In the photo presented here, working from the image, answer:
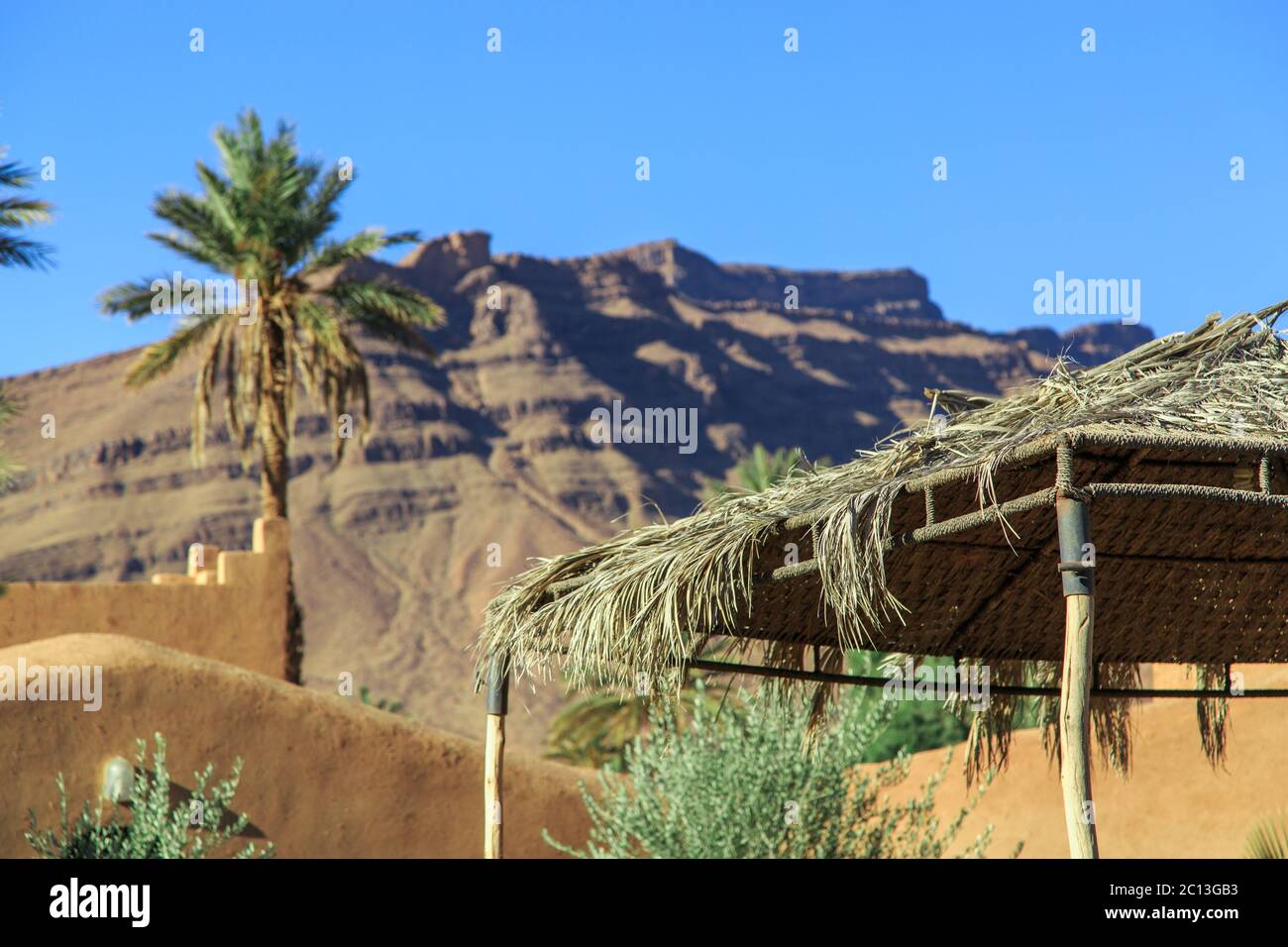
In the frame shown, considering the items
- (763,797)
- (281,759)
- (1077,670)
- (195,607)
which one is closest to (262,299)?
(195,607)

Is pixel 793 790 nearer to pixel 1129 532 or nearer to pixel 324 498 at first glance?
pixel 1129 532

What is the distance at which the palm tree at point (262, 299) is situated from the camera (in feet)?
67.7

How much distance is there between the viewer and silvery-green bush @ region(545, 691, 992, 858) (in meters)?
11.7

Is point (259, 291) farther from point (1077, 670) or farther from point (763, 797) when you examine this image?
point (1077, 670)

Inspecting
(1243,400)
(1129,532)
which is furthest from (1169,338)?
(1129,532)

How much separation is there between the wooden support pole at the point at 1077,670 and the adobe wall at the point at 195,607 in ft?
45.0

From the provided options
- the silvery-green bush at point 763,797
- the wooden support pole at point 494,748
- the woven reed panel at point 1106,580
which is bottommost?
the silvery-green bush at point 763,797

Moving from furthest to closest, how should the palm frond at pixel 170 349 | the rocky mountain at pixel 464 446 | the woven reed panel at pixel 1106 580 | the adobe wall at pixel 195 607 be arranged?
the rocky mountain at pixel 464 446, the palm frond at pixel 170 349, the adobe wall at pixel 195 607, the woven reed panel at pixel 1106 580

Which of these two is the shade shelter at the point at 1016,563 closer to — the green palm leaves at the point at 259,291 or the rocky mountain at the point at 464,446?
the green palm leaves at the point at 259,291

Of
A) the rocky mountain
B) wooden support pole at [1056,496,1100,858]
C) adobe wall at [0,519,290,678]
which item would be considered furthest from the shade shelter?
the rocky mountain

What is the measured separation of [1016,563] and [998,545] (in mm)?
422

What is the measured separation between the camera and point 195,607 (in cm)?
1803

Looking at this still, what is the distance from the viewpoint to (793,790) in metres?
11.9

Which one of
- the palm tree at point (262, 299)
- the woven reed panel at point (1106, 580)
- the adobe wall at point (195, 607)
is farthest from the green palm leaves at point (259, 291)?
the woven reed panel at point (1106, 580)
